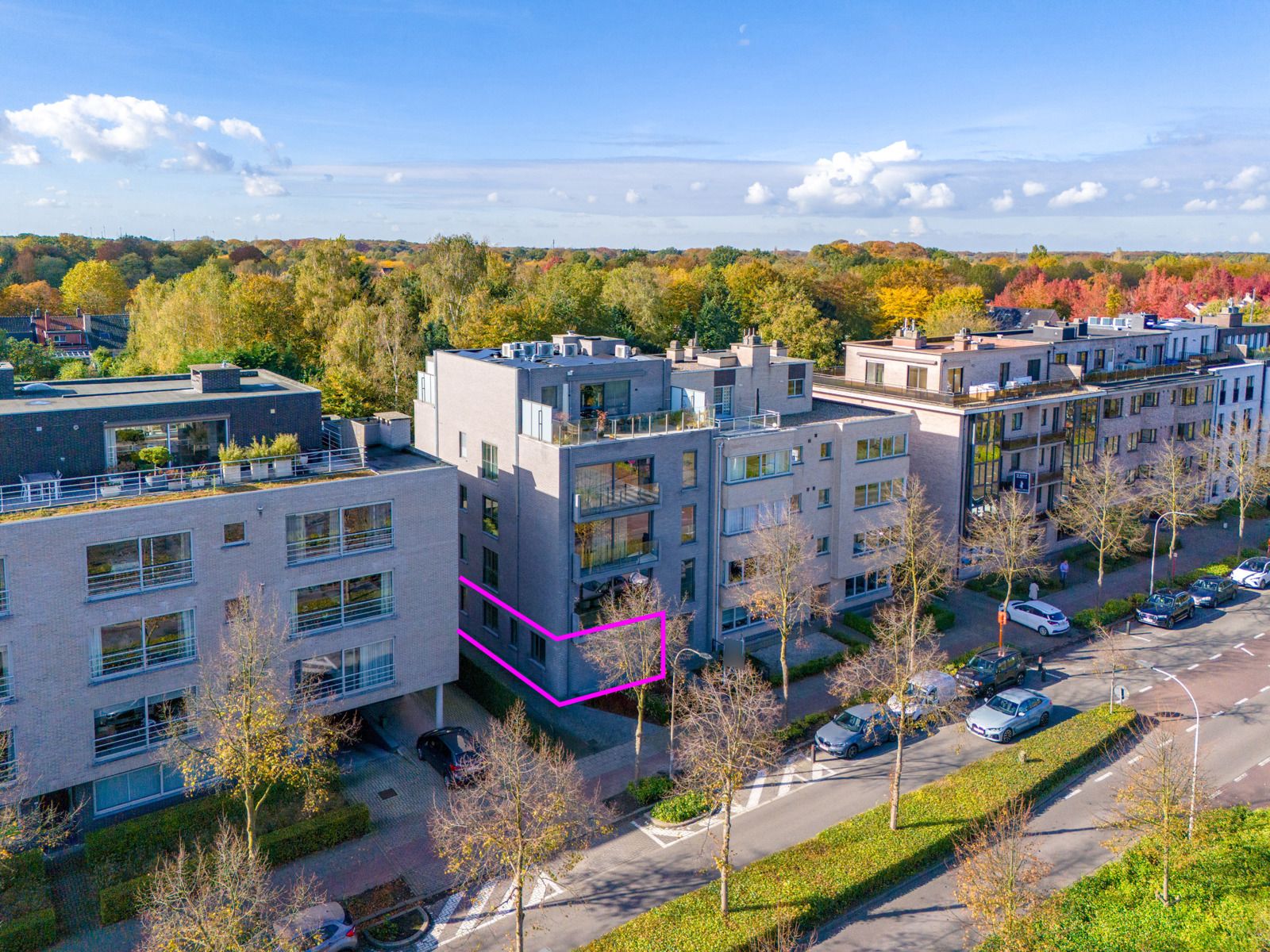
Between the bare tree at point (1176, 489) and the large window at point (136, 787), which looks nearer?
the large window at point (136, 787)

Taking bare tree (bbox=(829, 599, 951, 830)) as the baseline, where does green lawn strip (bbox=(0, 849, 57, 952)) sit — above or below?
below

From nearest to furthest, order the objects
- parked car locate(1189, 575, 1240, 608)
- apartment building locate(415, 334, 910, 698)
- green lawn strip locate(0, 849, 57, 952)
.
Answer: green lawn strip locate(0, 849, 57, 952) → apartment building locate(415, 334, 910, 698) → parked car locate(1189, 575, 1240, 608)

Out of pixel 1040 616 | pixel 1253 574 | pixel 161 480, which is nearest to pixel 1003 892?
pixel 1040 616

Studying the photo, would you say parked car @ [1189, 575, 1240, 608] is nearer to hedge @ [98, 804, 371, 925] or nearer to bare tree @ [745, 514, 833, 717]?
bare tree @ [745, 514, 833, 717]

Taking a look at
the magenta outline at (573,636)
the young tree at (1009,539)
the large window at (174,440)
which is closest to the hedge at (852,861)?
the magenta outline at (573,636)

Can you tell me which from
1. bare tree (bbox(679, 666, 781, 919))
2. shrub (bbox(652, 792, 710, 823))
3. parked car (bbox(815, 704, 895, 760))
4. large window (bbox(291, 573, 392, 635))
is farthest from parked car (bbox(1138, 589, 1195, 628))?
large window (bbox(291, 573, 392, 635))

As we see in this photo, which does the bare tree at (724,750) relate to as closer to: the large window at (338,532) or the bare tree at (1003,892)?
the bare tree at (1003,892)
